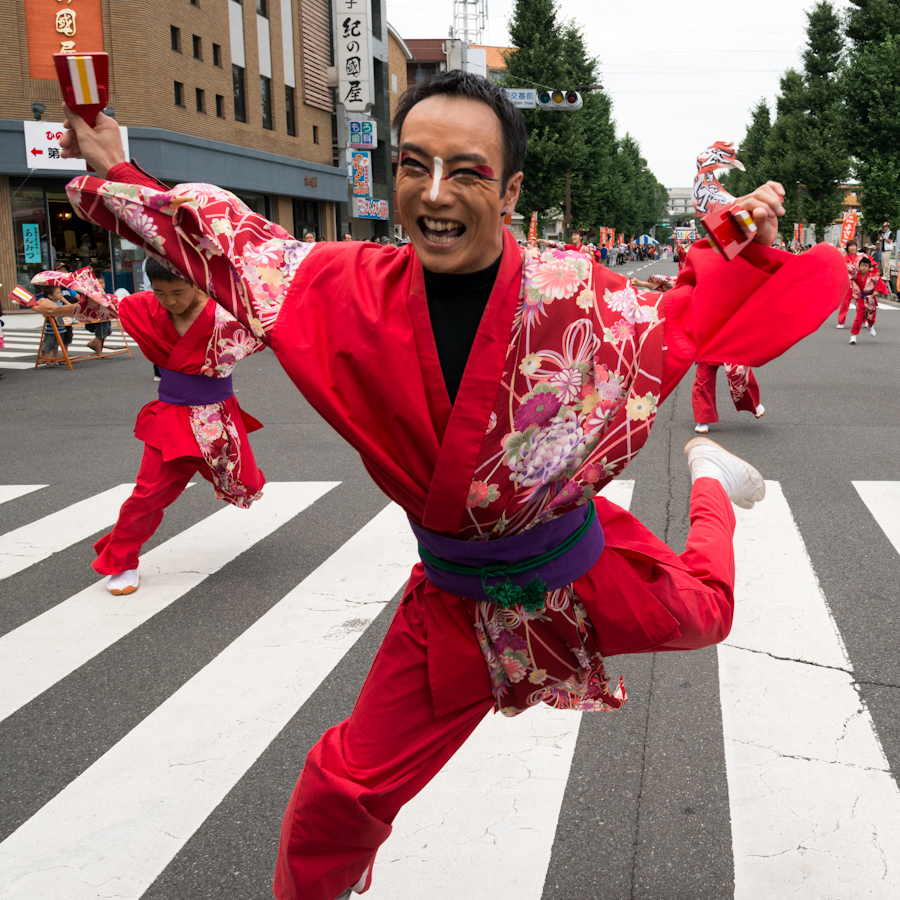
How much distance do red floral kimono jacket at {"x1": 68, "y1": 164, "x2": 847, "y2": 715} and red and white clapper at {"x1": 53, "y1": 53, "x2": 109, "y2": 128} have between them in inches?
8.6

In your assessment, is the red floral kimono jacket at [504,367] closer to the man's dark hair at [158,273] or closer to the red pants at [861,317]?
the man's dark hair at [158,273]

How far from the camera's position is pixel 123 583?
4898 mm

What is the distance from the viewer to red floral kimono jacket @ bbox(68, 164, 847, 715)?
6.18ft

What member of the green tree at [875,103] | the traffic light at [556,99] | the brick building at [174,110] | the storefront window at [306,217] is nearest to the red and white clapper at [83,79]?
the brick building at [174,110]

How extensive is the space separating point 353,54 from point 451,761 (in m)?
31.6

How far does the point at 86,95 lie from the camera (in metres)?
2.20

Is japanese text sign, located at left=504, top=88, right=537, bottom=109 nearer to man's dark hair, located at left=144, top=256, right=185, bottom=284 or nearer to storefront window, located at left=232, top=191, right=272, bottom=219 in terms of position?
storefront window, located at left=232, top=191, right=272, bottom=219

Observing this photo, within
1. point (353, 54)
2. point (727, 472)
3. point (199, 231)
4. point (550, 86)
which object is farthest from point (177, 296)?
point (550, 86)

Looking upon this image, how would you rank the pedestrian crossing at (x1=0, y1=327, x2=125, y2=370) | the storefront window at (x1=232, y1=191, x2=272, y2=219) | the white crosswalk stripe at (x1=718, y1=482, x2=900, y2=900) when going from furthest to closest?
the storefront window at (x1=232, y1=191, x2=272, y2=219) → the pedestrian crossing at (x1=0, y1=327, x2=125, y2=370) → the white crosswalk stripe at (x1=718, y1=482, x2=900, y2=900)

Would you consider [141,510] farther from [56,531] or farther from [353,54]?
[353,54]

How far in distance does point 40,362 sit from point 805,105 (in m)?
39.6

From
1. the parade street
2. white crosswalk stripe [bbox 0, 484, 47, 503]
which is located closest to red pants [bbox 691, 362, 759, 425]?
the parade street

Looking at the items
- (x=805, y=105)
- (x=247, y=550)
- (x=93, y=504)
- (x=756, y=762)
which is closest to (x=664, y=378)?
(x=756, y=762)

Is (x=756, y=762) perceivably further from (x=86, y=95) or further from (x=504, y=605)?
(x=86, y=95)
